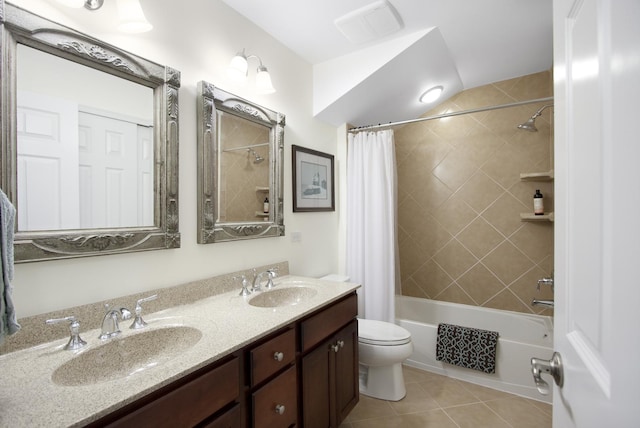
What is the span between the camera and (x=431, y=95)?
289 centimetres

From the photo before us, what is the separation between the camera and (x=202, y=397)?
36.9 inches

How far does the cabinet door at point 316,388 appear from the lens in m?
1.44

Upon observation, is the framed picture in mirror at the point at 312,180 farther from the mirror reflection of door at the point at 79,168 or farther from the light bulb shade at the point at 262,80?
the mirror reflection of door at the point at 79,168

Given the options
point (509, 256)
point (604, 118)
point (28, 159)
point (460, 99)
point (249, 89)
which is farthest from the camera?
point (460, 99)

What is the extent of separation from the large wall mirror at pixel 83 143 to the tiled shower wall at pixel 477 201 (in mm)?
2474

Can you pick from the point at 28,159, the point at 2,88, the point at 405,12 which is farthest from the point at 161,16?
the point at 405,12

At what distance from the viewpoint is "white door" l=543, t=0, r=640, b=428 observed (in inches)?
15.8

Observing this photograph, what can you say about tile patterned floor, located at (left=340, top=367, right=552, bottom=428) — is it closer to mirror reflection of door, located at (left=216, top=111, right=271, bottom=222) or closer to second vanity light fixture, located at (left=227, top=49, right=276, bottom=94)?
mirror reflection of door, located at (left=216, top=111, right=271, bottom=222)

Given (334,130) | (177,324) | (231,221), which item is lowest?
(177,324)

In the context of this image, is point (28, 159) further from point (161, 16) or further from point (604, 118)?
point (604, 118)

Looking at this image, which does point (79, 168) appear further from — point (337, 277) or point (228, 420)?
point (337, 277)

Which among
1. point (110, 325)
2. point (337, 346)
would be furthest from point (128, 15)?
point (337, 346)

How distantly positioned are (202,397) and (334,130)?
2.33 meters

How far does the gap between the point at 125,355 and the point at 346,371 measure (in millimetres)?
1181
